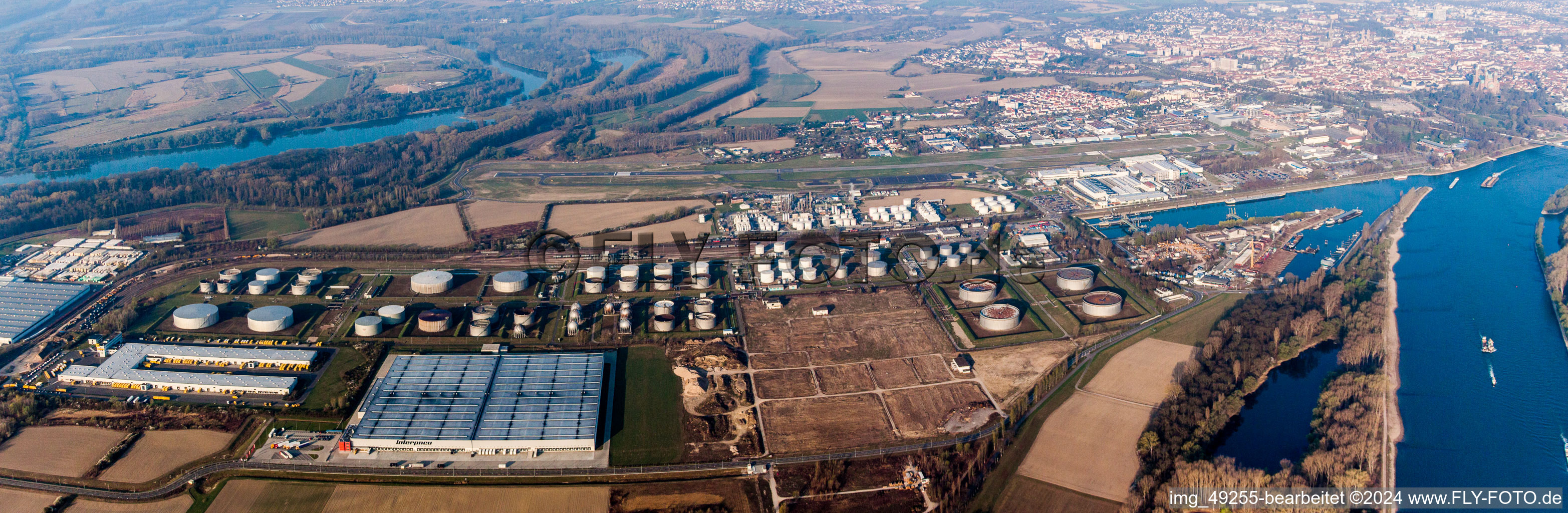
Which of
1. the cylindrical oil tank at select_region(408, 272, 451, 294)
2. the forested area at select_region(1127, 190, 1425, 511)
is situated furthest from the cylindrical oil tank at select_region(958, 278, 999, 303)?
the cylindrical oil tank at select_region(408, 272, 451, 294)

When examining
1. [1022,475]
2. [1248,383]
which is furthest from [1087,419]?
[1248,383]

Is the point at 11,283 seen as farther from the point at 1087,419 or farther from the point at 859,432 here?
the point at 1087,419

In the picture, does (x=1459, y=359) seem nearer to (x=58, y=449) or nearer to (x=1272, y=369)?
(x=1272, y=369)

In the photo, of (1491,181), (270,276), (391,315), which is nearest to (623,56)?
(270,276)

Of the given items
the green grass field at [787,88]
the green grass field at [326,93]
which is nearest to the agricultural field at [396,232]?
the green grass field at [326,93]

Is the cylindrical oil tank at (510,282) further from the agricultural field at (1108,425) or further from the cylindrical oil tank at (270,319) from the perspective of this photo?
the agricultural field at (1108,425)
